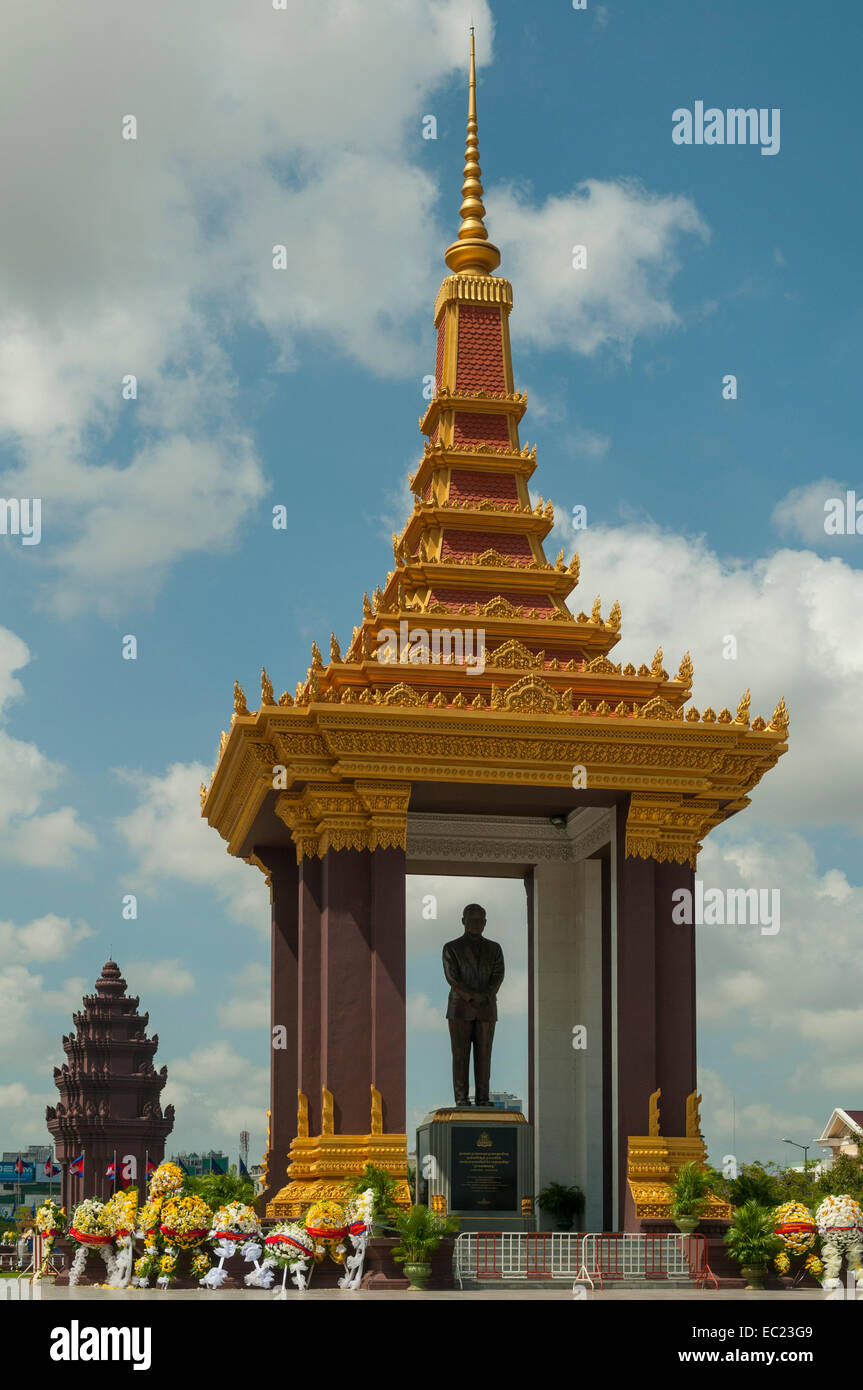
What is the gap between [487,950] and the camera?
33281 millimetres

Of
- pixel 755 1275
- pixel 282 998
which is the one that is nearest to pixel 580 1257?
pixel 755 1275

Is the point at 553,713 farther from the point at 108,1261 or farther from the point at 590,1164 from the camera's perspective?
the point at 108,1261

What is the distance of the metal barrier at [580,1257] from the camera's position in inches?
1035

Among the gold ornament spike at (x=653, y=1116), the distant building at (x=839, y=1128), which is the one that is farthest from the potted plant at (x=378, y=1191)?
the distant building at (x=839, y=1128)

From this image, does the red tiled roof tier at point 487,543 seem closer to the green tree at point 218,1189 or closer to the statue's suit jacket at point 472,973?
the statue's suit jacket at point 472,973

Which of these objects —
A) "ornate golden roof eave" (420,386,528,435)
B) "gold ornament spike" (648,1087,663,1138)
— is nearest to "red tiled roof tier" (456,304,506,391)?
"ornate golden roof eave" (420,386,528,435)

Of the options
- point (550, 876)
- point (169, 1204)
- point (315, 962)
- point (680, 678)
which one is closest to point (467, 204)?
point (680, 678)

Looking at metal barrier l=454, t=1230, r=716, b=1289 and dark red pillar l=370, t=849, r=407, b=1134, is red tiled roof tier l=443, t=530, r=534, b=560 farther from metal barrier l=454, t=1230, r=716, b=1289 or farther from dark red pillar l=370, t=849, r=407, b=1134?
metal barrier l=454, t=1230, r=716, b=1289

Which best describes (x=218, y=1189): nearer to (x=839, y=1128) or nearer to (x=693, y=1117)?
(x=693, y=1117)

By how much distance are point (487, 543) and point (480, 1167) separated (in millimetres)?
11666

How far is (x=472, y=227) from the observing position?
127 ft

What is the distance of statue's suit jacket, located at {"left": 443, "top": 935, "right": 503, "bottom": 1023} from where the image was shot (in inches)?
1302

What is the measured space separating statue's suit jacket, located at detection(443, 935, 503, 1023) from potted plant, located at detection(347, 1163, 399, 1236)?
515cm
